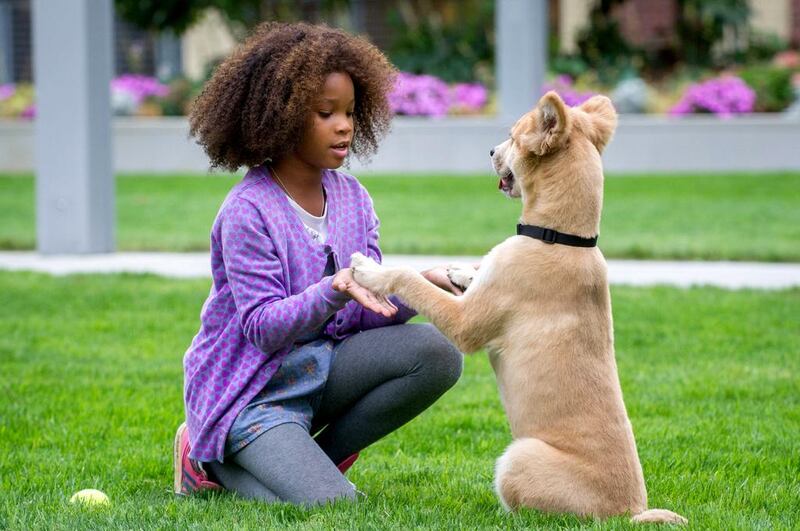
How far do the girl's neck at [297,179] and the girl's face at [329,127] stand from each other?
6cm

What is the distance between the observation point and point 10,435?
16.8 ft

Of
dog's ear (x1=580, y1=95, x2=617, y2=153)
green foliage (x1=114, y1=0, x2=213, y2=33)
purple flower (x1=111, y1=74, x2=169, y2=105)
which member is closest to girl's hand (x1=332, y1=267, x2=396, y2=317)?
dog's ear (x1=580, y1=95, x2=617, y2=153)

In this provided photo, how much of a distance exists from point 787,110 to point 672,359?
13.1 metres

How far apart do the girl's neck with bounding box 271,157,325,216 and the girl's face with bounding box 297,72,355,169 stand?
2.4 inches

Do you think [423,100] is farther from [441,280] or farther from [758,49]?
[441,280]

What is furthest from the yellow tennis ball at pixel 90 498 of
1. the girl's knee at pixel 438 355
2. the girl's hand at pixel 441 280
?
the girl's hand at pixel 441 280

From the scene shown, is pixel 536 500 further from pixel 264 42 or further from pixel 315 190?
pixel 264 42

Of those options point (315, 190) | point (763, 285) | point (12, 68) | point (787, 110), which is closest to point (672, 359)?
point (763, 285)

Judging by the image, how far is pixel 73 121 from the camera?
10.6 metres

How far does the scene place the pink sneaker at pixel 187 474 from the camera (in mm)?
4242

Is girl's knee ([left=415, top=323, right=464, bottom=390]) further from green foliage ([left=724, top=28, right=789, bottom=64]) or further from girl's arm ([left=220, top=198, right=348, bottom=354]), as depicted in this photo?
green foliage ([left=724, top=28, right=789, bottom=64])

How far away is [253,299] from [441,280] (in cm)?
65

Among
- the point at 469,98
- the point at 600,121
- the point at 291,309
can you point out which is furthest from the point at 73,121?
the point at 469,98

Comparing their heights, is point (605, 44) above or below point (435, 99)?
above
